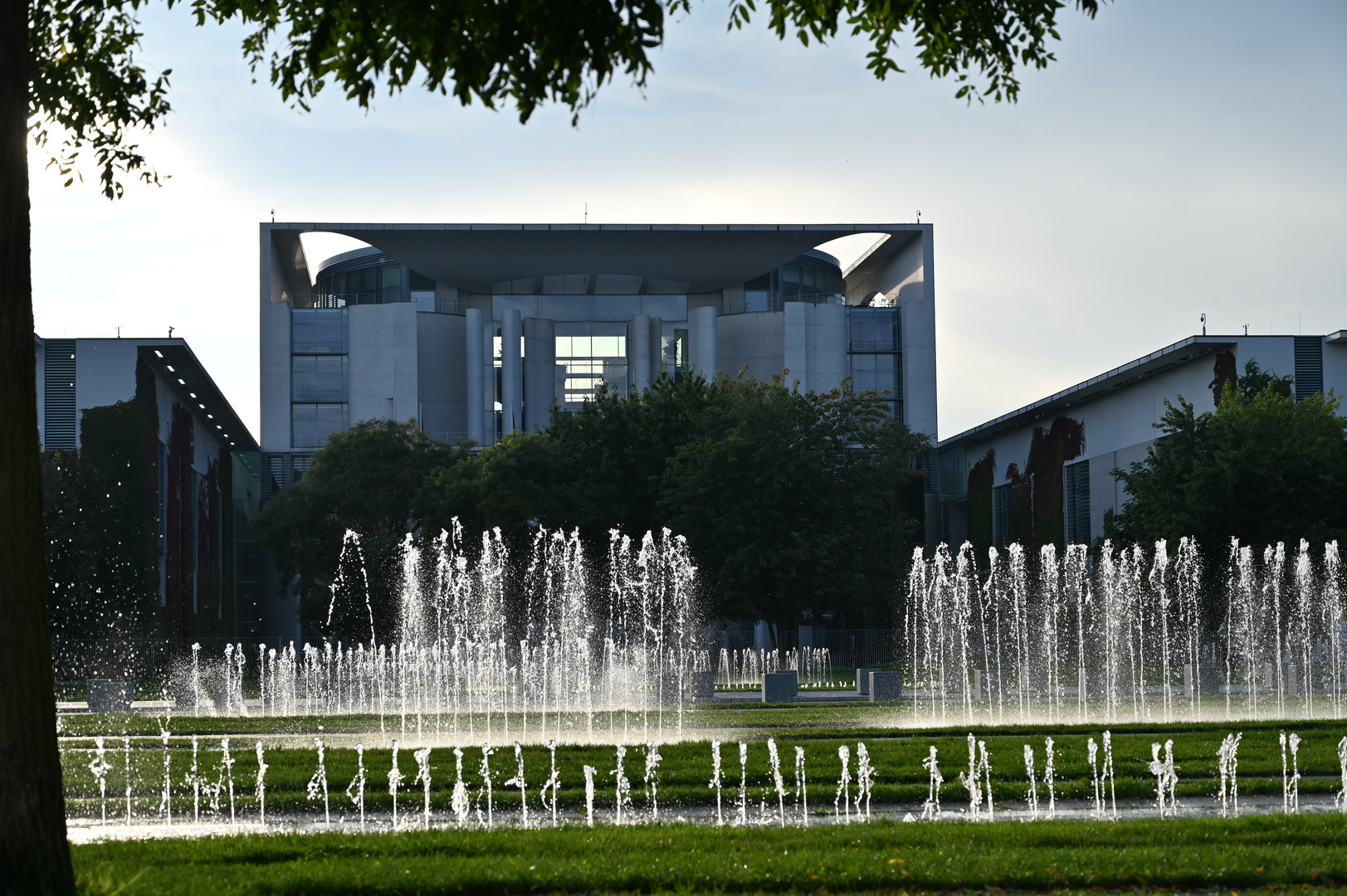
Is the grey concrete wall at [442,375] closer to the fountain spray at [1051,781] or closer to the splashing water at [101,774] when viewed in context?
the splashing water at [101,774]

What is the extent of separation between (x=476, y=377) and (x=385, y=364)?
469cm

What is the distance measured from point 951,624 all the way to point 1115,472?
35.4ft

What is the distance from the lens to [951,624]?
56094 mm

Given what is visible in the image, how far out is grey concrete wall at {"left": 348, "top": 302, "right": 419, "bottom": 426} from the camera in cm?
7519

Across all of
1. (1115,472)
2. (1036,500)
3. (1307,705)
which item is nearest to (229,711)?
(1307,705)

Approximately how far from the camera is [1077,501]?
60.4 metres

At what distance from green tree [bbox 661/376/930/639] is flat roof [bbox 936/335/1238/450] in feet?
41.7

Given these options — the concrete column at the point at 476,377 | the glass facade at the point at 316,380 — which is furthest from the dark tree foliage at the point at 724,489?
the glass facade at the point at 316,380

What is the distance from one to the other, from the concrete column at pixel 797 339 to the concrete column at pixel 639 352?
7.32 meters

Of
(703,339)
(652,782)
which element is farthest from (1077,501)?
(652,782)

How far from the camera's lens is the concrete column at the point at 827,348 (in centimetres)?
7825

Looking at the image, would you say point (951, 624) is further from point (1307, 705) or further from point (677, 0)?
point (677, 0)

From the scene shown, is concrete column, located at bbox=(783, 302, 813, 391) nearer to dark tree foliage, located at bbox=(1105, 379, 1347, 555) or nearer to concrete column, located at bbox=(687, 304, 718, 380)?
concrete column, located at bbox=(687, 304, 718, 380)

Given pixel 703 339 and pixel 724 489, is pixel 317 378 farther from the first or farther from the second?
pixel 724 489
